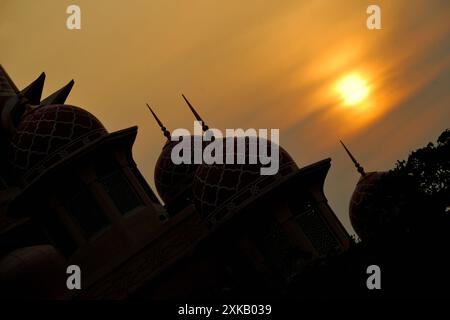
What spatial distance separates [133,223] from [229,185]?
3.46m

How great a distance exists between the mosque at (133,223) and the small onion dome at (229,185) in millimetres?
30

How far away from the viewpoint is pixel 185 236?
55.2 ft

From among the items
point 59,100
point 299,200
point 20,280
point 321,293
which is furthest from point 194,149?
point 321,293

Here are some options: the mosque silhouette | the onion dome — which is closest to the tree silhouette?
the mosque silhouette

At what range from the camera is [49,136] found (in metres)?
18.8

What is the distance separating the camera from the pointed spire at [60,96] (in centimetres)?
2517

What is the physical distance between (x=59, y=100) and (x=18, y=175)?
6.70 meters

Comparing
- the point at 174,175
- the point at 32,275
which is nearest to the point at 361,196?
the point at 174,175

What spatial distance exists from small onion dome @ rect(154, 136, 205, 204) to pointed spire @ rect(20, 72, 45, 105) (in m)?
5.27

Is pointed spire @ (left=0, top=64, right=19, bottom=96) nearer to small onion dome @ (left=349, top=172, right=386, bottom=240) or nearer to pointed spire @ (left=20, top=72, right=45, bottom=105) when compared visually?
pointed spire @ (left=20, top=72, right=45, bottom=105)

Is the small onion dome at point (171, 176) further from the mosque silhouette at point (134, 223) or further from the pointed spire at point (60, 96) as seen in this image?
the pointed spire at point (60, 96)

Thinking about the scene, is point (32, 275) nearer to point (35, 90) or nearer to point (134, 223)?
point (134, 223)

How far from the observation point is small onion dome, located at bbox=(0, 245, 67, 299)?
15656 millimetres

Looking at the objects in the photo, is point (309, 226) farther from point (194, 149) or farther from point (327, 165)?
point (194, 149)
